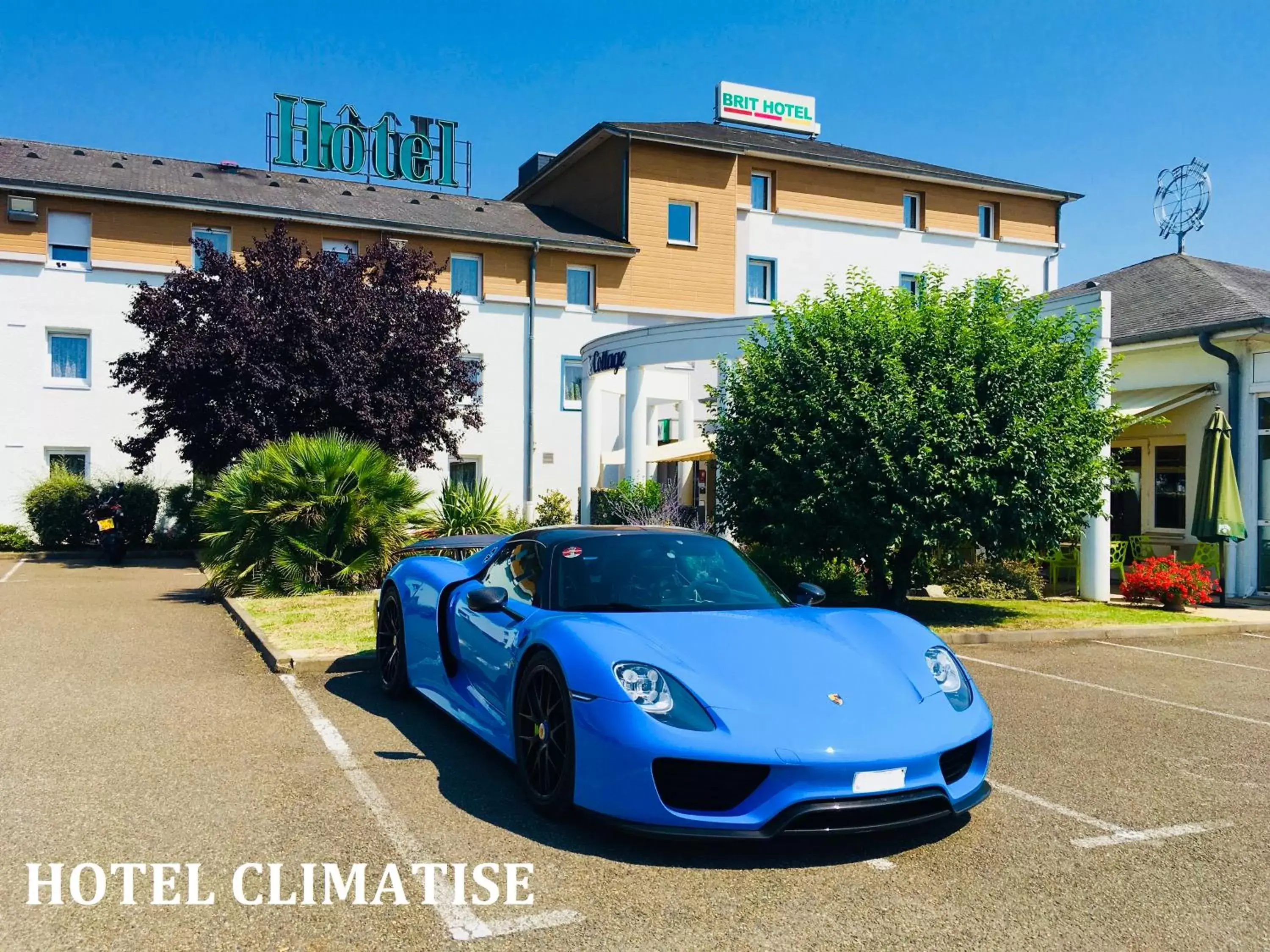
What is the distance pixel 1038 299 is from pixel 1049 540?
113 inches

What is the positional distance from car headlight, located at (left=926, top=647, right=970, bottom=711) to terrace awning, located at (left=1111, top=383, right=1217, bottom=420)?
41.8ft

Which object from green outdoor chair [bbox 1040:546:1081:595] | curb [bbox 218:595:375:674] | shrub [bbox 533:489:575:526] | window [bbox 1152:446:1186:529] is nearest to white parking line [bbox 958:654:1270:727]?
curb [bbox 218:595:375:674]

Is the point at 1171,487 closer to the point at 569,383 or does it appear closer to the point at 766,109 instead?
the point at 569,383

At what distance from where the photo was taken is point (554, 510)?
26547mm

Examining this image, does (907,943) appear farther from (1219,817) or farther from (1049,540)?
(1049,540)

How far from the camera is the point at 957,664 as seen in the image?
5.13m

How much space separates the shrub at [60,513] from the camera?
24.0 m

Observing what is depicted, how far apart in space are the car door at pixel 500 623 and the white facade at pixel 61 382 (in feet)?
74.3

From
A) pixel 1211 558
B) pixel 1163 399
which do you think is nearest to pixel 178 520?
pixel 1163 399

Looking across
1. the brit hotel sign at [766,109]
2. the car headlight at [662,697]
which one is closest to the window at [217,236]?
the brit hotel sign at [766,109]

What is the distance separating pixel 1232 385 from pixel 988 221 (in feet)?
71.4

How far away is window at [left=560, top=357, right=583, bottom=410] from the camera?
3058cm

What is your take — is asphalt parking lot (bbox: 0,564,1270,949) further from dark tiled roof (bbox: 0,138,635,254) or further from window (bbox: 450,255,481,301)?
window (bbox: 450,255,481,301)

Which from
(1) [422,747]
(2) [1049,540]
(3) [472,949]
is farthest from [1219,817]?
(2) [1049,540]
